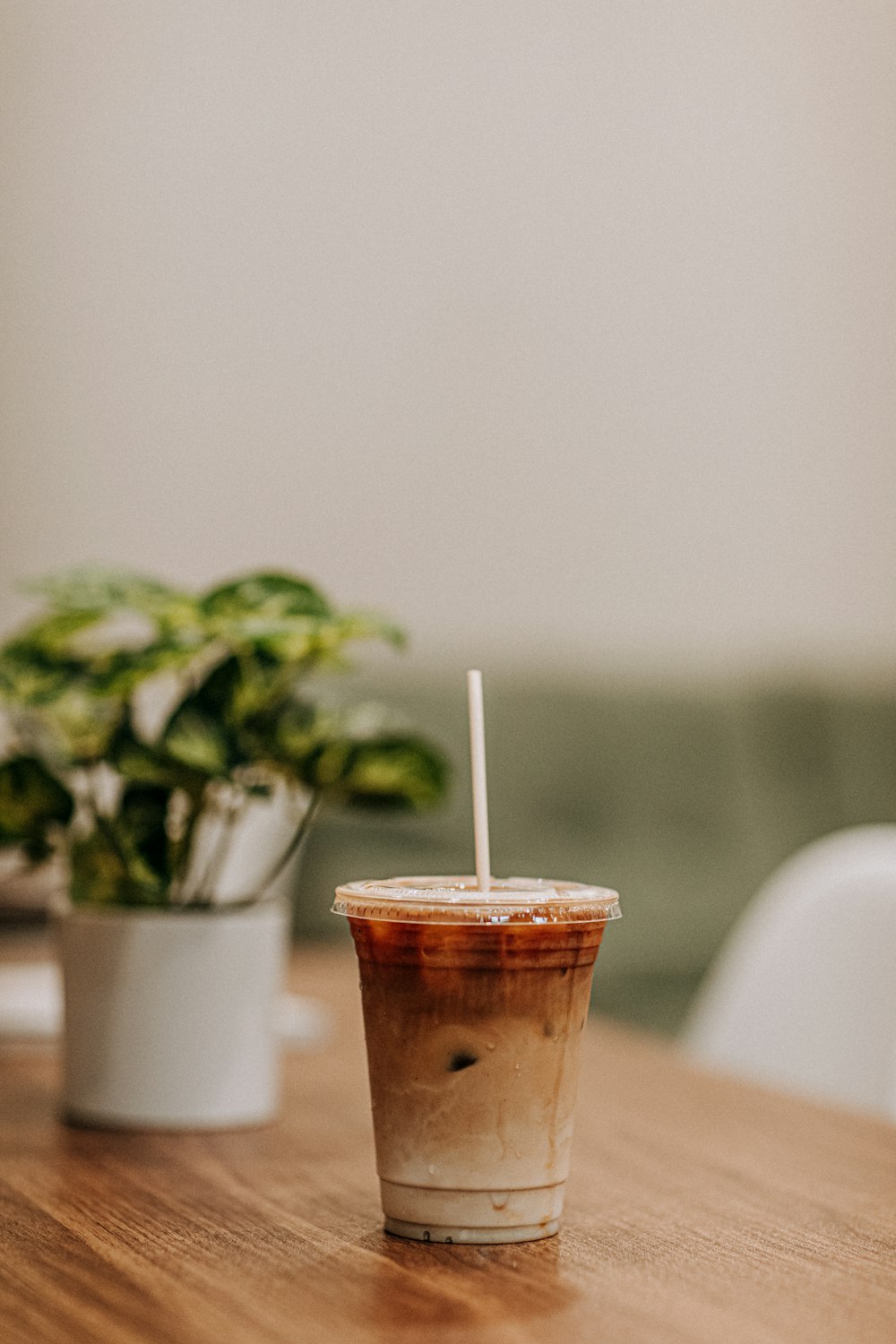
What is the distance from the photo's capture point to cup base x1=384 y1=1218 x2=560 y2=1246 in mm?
628

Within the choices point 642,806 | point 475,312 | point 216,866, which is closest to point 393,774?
point 216,866

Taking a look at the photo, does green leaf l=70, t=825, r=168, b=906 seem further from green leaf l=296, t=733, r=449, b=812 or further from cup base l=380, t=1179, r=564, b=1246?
cup base l=380, t=1179, r=564, b=1246

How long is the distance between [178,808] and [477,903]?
1.25 ft

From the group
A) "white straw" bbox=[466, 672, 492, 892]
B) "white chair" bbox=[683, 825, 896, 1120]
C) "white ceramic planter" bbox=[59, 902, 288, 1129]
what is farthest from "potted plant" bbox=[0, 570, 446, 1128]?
"white chair" bbox=[683, 825, 896, 1120]

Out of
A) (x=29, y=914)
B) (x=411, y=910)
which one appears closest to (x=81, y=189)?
(x=29, y=914)

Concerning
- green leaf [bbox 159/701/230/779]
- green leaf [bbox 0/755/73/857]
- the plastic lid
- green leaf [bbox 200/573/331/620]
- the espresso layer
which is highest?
green leaf [bbox 200/573/331/620]

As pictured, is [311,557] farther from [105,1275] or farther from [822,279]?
[105,1275]

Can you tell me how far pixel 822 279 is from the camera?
323 cm

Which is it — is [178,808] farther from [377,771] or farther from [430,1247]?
[430,1247]

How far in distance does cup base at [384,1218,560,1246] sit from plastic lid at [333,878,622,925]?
13 centimetres

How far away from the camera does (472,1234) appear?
2.06ft

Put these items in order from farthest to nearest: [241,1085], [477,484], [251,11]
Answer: [477,484] → [251,11] → [241,1085]

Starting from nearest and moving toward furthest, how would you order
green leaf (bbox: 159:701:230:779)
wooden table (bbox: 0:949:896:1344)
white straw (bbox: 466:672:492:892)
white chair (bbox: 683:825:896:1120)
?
wooden table (bbox: 0:949:896:1344) → white straw (bbox: 466:672:492:892) → green leaf (bbox: 159:701:230:779) → white chair (bbox: 683:825:896:1120)

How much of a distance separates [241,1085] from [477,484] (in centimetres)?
197
